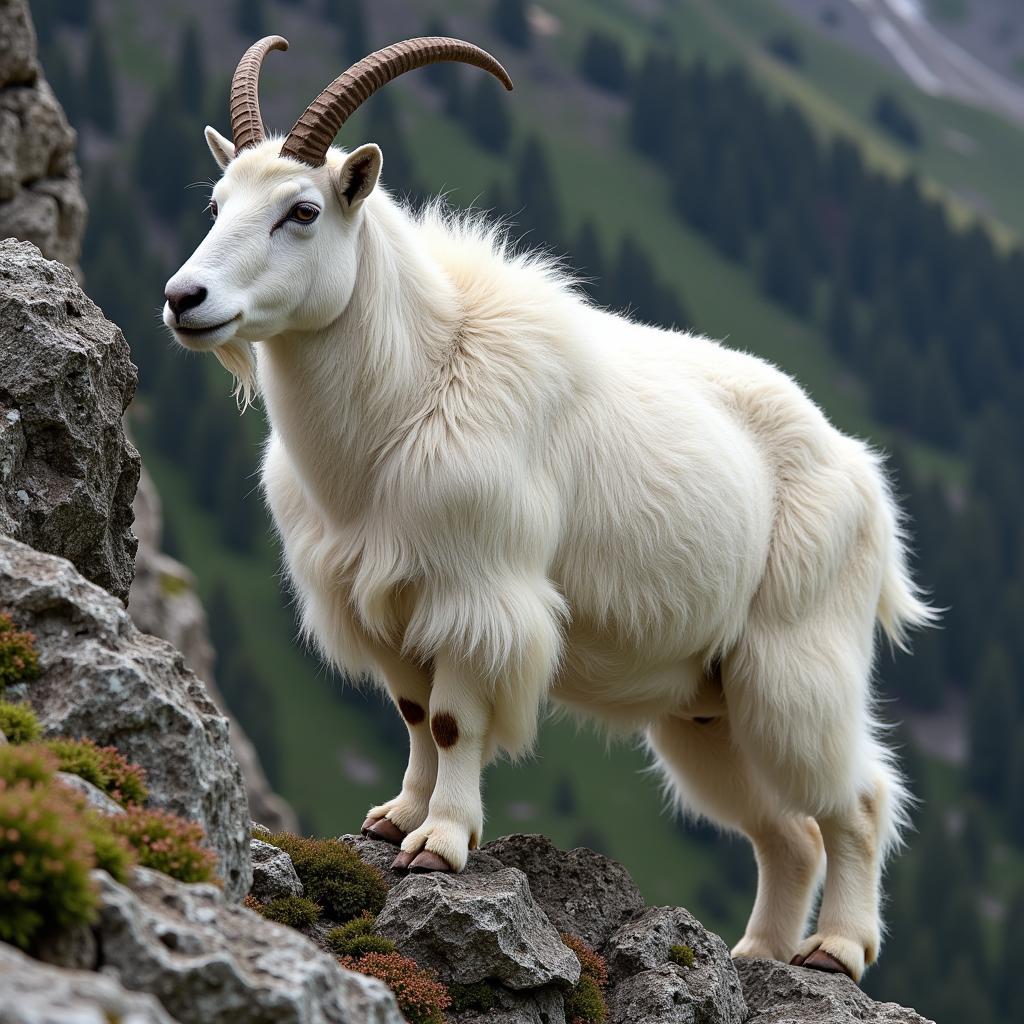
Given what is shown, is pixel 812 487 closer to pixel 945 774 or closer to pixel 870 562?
A: pixel 870 562

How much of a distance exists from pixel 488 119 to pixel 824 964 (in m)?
180

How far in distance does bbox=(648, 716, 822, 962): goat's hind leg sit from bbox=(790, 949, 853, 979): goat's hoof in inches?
24.1

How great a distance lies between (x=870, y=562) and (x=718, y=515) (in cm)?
164

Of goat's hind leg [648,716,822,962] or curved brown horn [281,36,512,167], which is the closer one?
curved brown horn [281,36,512,167]

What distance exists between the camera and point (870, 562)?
36.8ft

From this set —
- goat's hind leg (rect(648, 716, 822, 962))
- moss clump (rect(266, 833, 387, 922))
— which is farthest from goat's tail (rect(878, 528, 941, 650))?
moss clump (rect(266, 833, 387, 922))

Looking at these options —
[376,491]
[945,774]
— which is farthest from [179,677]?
[945,774]

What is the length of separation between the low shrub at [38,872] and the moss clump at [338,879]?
13.2ft

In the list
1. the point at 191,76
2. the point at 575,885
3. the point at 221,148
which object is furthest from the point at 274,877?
the point at 191,76

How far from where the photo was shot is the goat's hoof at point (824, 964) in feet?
35.7

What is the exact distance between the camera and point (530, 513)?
30.2ft

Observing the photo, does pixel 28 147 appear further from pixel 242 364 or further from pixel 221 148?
pixel 242 364

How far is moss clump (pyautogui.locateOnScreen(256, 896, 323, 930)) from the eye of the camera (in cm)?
889

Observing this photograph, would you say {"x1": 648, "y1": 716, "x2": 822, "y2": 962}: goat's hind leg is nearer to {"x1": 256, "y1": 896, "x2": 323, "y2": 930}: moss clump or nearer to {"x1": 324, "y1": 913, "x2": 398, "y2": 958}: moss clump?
{"x1": 324, "y1": 913, "x2": 398, "y2": 958}: moss clump
